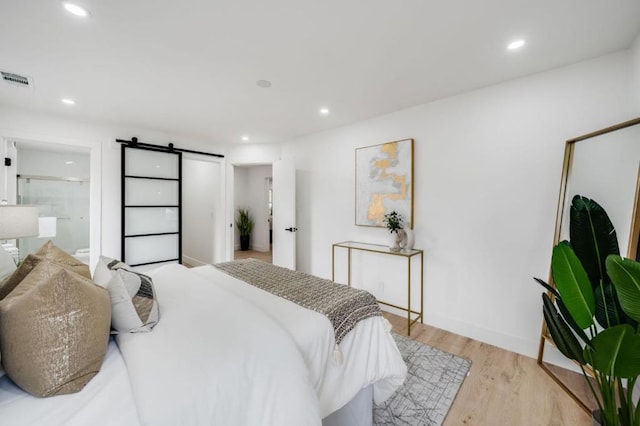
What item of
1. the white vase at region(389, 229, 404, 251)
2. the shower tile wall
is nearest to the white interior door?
the white vase at region(389, 229, 404, 251)

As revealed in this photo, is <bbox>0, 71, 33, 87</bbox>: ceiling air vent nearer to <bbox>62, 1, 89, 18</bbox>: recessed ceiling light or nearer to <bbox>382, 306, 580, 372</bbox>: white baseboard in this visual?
<bbox>62, 1, 89, 18</bbox>: recessed ceiling light

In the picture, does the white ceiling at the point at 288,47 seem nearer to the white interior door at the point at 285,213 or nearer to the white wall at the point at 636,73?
the white wall at the point at 636,73

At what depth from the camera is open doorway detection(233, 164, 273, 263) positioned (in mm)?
7055

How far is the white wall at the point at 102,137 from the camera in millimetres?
3006

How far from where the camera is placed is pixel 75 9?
→ 59.3 inches

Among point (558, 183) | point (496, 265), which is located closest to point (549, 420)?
point (496, 265)

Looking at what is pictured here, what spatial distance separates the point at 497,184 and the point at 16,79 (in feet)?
14.6

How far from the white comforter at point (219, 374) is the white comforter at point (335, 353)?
155mm

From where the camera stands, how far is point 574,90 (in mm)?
2109

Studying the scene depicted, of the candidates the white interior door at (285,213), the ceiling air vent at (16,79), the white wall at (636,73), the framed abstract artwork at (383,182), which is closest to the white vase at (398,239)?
the framed abstract artwork at (383,182)

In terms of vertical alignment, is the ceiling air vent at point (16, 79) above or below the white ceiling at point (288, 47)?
below

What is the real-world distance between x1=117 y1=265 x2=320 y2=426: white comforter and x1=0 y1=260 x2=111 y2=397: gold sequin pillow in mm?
151

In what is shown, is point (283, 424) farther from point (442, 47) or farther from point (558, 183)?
point (558, 183)

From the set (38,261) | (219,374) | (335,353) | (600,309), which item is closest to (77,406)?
(219,374)
